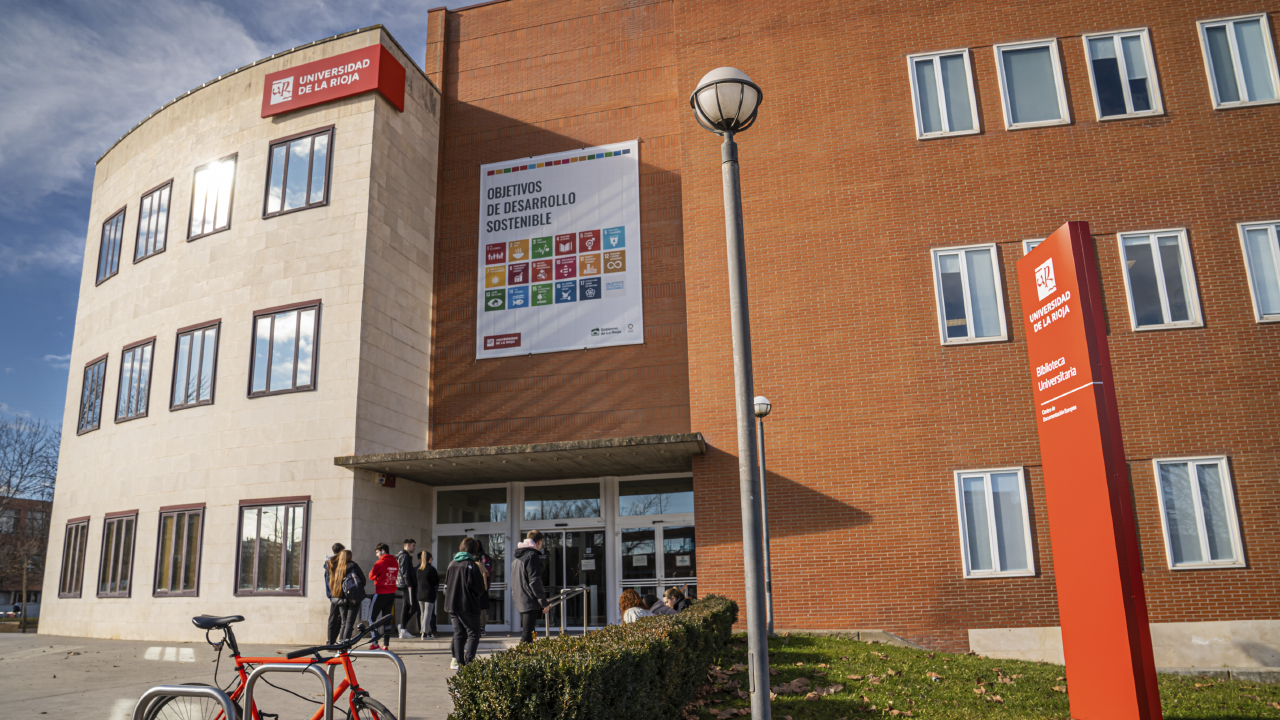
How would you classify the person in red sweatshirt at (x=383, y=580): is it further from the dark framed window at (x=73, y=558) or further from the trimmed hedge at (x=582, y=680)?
the dark framed window at (x=73, y=558)

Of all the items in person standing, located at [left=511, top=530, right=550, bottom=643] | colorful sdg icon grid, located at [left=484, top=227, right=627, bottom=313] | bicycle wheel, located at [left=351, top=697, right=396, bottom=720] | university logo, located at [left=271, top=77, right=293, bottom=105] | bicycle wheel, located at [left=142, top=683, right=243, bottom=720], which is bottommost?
bicycle wheel, located at [left=351, top=697, right=396, bottom=720]

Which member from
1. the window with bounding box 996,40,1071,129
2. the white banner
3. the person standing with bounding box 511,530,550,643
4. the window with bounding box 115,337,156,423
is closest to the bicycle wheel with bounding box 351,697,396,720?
the person standing with bounding box 511,530,550,643

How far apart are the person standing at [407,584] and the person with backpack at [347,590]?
59.4 inches

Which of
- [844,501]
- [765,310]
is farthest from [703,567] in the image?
[765,310]

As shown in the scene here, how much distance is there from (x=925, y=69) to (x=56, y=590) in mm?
24722

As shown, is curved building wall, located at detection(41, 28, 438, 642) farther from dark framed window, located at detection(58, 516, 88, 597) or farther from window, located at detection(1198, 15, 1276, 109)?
window, located at detection(1198, 15, 1276, 109)

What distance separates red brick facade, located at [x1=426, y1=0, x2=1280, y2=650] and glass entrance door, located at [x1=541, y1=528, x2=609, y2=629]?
2.29 metres

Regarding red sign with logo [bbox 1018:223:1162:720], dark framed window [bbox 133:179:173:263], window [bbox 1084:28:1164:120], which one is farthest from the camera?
dark framed window [bbox 133:179:173:263]

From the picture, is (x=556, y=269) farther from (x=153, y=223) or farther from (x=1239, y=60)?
(x=1239, y=60)

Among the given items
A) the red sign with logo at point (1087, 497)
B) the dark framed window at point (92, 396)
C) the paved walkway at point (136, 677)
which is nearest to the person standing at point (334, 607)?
the paved walkway at point (136, 677)

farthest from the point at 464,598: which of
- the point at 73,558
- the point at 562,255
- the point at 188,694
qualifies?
the point at 73,558

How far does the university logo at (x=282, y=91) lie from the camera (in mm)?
19984

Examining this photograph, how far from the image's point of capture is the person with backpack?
14.3 meters

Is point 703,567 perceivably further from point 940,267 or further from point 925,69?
point 925,69
